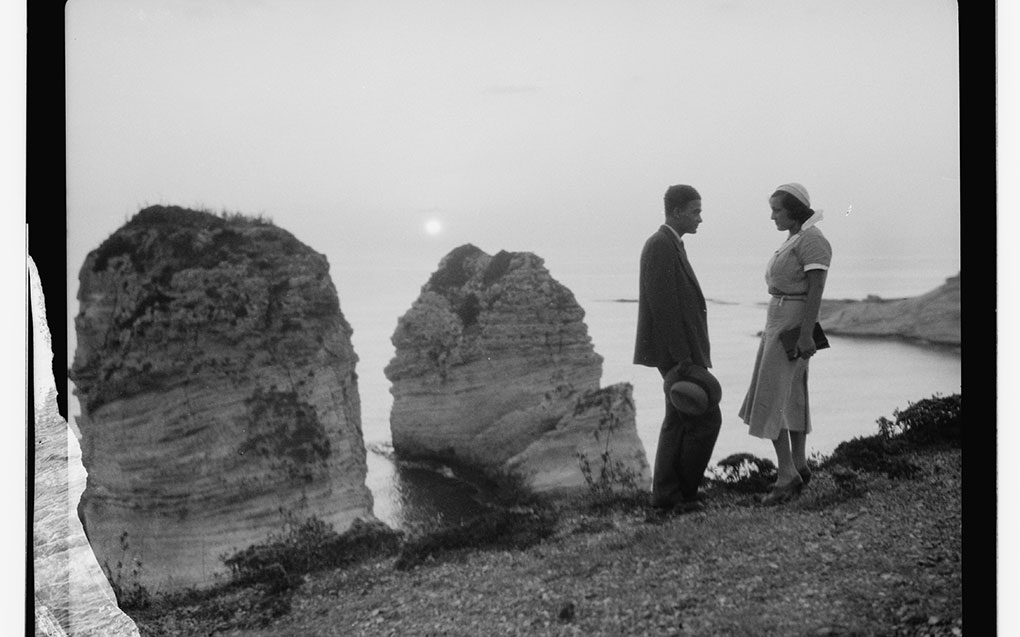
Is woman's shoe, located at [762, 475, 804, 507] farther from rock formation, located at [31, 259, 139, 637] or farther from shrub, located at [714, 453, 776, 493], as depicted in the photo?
rock formation, located at [31, 259, 139, 637]

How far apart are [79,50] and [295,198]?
47.6 inches

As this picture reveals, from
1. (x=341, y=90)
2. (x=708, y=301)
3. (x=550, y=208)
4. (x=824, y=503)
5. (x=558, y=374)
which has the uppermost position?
(x=341, y=90)

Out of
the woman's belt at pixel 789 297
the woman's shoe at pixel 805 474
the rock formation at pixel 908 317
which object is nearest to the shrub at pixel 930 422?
the rock formation at pixel 908 317

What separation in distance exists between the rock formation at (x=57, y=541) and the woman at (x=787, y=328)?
10.4 ft

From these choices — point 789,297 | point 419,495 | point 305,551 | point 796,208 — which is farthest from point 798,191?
point 305,551

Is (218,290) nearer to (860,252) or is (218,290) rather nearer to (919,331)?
(860,252)

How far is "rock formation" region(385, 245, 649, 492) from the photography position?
4.07m

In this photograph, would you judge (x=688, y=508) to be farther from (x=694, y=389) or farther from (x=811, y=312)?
(x=811, y=312)

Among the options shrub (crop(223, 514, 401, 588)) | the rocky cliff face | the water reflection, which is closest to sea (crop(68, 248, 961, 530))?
the water reflection

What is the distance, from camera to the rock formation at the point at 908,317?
4.09m

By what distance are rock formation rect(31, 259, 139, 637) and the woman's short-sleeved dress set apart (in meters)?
3.15

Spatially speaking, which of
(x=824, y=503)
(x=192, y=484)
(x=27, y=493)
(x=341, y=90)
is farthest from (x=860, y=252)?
(x=27, y=493)

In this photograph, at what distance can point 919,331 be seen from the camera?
4137 millimetres

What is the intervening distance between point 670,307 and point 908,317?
1264mm
